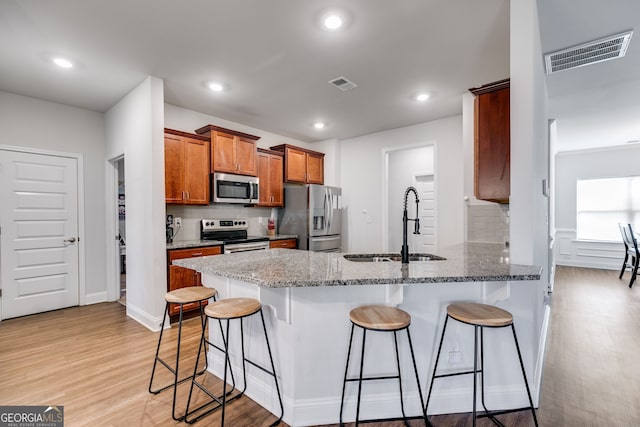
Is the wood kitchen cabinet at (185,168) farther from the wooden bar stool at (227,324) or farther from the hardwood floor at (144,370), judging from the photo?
the wooden bar stool at (227,324)

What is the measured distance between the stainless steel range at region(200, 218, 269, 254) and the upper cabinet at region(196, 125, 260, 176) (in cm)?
76

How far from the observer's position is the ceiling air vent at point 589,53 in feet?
8.20

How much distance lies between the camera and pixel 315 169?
5.61 meters

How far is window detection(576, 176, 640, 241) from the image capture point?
6102 millimetres

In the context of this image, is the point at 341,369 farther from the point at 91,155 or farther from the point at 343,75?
the point at 91,155

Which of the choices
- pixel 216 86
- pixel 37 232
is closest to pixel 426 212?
pixel 216 86

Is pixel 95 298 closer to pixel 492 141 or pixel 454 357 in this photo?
pixel 454 357

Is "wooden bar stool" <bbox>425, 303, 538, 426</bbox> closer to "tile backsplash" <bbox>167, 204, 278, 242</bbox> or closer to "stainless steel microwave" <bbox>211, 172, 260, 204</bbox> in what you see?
"stainless steel microwave" <bbox>211, 172, 260, 204</bbox>

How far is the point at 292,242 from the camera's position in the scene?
192 inches

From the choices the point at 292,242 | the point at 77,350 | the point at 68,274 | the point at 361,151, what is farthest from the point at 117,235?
the point at 361,151

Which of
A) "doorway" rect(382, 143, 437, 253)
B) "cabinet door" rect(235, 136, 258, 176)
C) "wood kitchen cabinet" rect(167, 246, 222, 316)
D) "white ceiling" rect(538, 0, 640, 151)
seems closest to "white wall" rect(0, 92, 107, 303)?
"wood kitchen cabinet" rect(167, 246, 222, 316)

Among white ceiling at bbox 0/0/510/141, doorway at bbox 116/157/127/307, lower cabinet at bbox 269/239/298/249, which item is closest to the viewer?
white ceiling at bbox 0/0/510/141

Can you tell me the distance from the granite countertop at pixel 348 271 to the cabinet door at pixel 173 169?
6.05 feet

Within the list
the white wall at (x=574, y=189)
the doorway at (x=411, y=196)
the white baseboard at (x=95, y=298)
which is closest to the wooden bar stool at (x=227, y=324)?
the white baseboard at (x=95, y=298)
